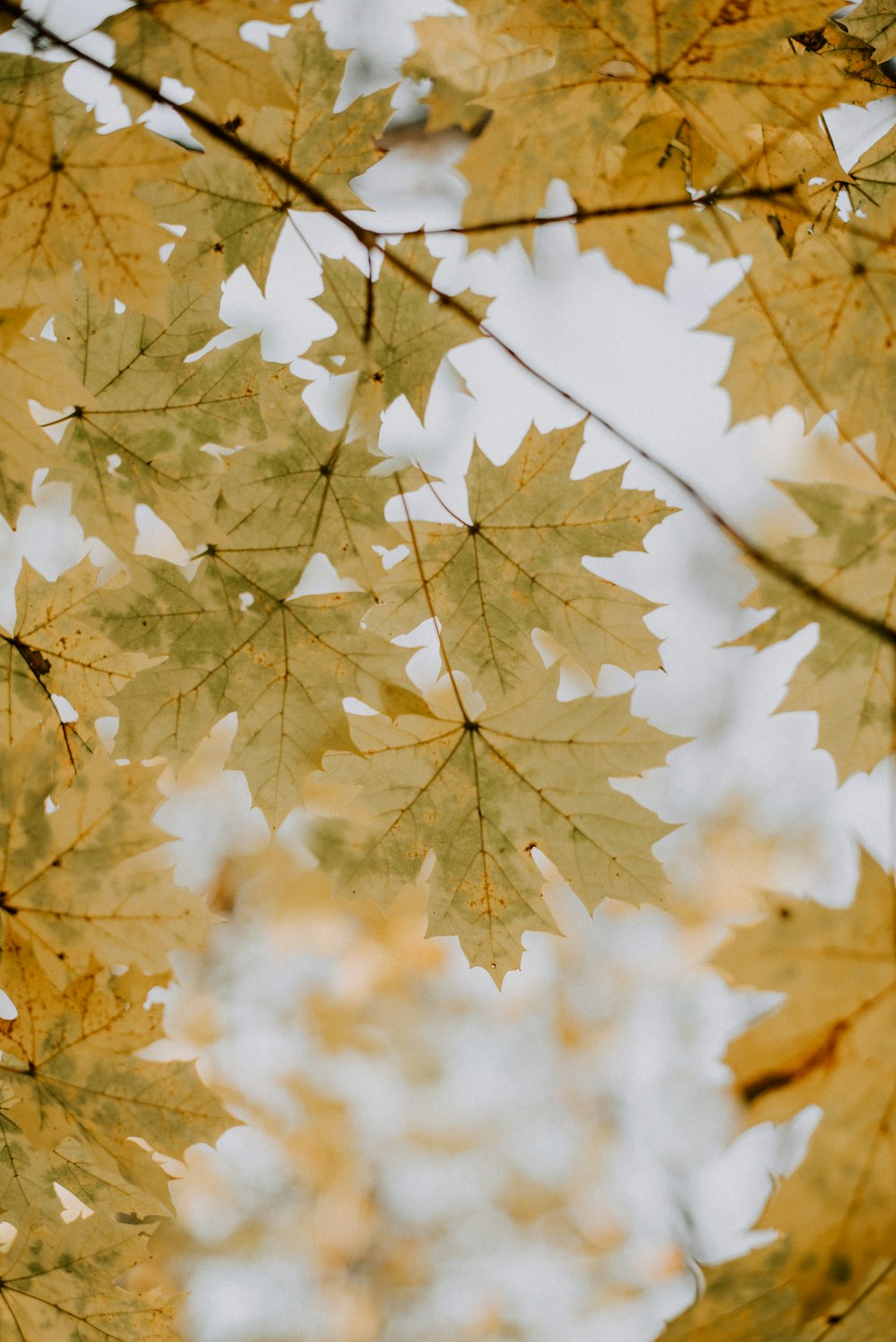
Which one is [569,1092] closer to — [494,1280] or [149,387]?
[494,1280]

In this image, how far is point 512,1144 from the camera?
980 cm

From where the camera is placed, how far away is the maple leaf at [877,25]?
1.61 meters

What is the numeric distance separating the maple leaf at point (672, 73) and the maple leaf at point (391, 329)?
357 mm

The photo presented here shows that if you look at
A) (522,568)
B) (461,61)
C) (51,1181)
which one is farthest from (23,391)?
(461,61)

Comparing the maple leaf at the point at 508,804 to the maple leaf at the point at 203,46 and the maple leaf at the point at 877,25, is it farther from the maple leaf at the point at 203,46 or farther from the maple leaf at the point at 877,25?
the maple leaf at the point at 877,25

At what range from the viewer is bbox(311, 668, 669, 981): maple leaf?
162 cm

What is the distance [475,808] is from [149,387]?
98 cm

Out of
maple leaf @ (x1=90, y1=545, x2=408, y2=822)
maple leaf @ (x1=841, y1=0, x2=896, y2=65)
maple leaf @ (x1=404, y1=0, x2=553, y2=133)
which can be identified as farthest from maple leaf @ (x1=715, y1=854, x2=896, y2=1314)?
maple leaf @ (x1=404, y1=0, x2=553, y2=133)

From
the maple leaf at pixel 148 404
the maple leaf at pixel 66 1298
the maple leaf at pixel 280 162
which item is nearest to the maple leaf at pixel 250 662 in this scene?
the maple leaf at pixel 148 404

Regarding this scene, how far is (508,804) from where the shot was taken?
1.65m

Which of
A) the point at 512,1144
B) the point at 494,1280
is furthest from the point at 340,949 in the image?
the point at 494,1280

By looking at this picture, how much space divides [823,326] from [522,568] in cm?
77

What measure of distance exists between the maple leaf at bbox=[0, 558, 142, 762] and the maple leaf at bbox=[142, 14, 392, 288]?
645mm

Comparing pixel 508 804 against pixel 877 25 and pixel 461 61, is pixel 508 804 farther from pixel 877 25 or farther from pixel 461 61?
pixel 461 61
